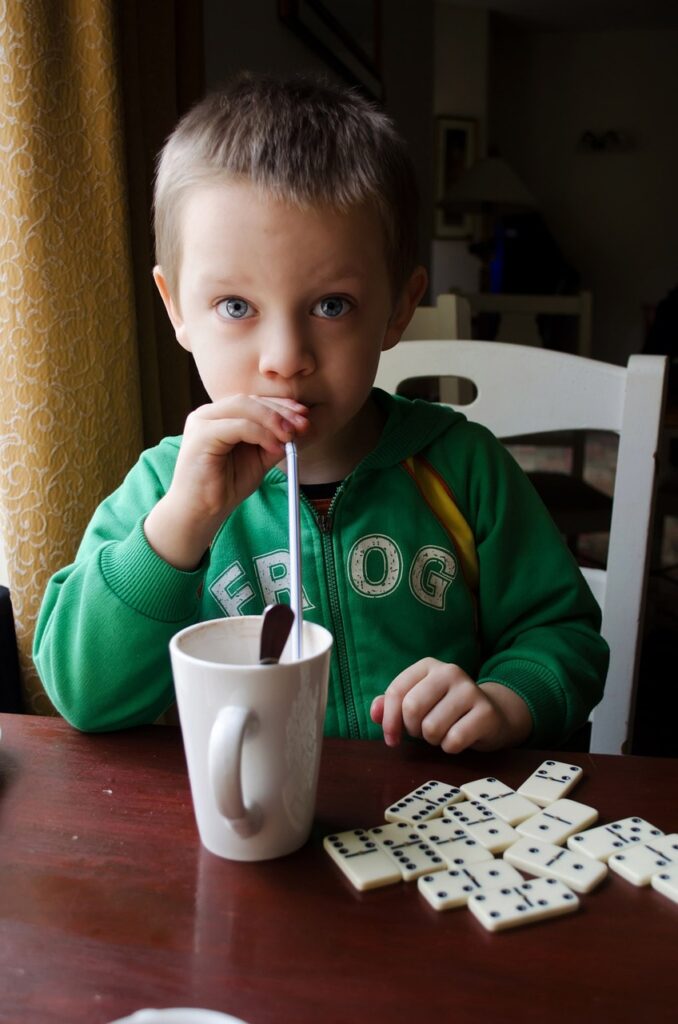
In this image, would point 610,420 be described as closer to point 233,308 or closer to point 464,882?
point 233,308

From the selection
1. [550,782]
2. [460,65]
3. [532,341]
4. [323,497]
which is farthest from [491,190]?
[550,782]

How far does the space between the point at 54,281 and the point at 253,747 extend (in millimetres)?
994

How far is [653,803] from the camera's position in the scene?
1.96 feet

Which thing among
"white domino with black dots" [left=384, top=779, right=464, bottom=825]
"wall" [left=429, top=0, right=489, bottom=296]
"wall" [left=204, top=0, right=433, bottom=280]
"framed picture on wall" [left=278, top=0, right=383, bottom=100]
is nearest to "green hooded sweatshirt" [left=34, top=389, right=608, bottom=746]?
"white domino with black dots" [left=384, top=779, right=464, bottom=825]

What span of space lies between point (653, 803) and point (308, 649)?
0.24 meters

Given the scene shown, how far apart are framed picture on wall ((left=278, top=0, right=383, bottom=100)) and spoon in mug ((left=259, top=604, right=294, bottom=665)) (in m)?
2.25

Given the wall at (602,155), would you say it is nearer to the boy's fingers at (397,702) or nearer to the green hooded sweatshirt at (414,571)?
the green hooded sweatshirt at (414,571)

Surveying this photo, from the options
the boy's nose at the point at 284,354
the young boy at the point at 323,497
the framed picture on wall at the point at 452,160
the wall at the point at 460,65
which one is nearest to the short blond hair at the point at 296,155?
the young boy at the point at 323,497

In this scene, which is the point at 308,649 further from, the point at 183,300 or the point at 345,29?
the point at 345,29

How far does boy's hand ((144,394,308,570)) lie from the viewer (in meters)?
0.74

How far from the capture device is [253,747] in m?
0.51

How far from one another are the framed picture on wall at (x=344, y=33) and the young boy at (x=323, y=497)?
1811 millimetres

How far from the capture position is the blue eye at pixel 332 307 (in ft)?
2.54

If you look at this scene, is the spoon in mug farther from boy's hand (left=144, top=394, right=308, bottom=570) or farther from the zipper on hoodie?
the zipper on hoodie
